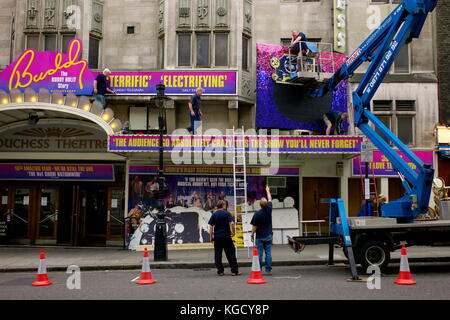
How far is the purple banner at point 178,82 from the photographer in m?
18.2

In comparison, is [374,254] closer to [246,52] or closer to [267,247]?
[267,247]

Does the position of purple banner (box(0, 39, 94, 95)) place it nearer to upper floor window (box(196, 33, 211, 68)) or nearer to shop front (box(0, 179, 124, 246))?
shop front (box(0, 179, 124, 246))

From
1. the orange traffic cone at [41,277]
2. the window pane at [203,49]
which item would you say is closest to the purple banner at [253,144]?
the window pane at [203,49]

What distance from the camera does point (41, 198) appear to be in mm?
19766

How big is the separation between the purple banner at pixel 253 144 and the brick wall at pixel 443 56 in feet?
18.0

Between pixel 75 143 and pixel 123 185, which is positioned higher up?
pixel 75 143

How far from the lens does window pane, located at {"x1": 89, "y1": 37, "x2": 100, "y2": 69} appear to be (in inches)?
771

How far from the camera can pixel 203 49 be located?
18922 millimetres

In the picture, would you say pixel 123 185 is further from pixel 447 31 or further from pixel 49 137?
pixel 447 31

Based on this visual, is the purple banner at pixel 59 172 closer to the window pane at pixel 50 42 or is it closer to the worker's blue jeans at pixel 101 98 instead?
the worker's blue jeans at pixel 101 98

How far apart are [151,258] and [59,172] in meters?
7.08

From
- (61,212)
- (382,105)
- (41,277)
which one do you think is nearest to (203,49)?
(382,105)
